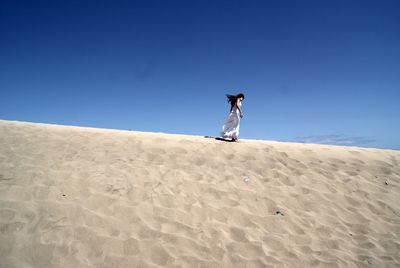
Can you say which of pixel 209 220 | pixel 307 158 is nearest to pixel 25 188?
pixel 209 220

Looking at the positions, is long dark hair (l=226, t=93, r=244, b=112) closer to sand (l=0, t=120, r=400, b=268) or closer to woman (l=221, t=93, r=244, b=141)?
woman (l=221, t=93, r=244, b=141)

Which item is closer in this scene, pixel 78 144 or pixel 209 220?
pixel 209 220

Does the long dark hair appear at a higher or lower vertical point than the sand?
higher

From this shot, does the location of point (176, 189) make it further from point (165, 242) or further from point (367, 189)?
point (367, 189)

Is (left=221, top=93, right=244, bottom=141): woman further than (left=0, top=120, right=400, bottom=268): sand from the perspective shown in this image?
Yes

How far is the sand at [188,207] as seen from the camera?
3.73 m

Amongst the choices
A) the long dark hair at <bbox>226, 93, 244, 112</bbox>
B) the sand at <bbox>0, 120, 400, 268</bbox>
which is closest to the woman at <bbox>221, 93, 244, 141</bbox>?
the long dark hair at <bbox>226, 93, 244, 112</bbox>

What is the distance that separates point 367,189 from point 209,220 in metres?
4.18

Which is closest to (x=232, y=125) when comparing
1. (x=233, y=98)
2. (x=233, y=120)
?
(x=233, y=120)

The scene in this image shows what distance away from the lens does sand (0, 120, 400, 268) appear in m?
3.73

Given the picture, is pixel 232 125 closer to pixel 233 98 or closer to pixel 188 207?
pixel 233 98

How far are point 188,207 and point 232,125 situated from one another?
17.2 feet

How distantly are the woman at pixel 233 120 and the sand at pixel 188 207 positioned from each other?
66.5 inches

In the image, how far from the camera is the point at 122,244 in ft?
12.4
